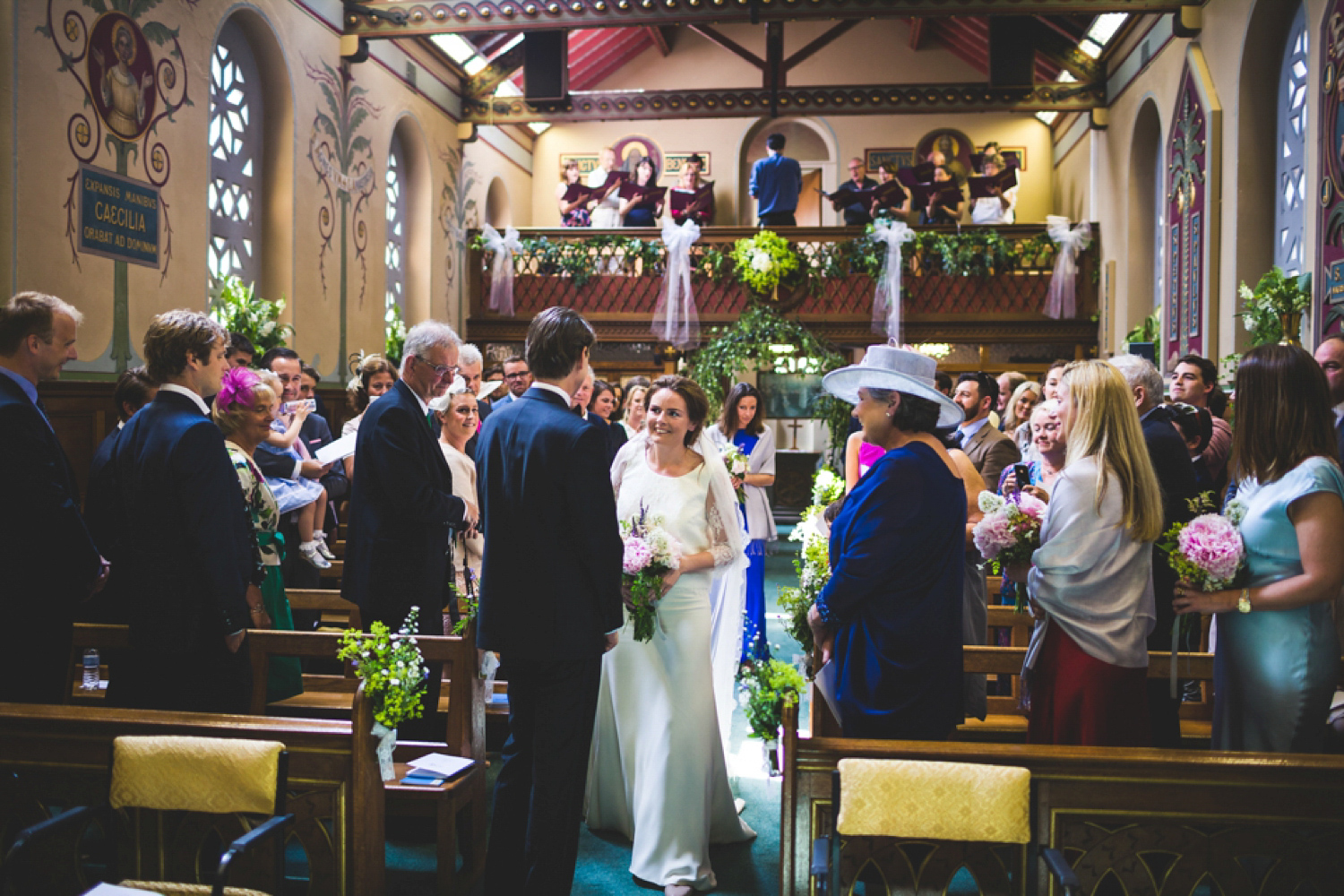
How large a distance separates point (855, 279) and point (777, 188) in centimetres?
169

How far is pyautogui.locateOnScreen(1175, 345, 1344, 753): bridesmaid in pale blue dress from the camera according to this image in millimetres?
2762

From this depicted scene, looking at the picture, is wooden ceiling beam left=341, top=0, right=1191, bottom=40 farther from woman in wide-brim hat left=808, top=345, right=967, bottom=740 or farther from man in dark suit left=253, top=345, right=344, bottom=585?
woman in wide-brim hat left=808, top=345, right=967, bottom=740

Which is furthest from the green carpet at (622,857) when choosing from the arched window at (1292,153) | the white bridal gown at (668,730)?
the arched window at (1292,153)

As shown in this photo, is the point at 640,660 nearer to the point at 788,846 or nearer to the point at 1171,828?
the point at 788,846

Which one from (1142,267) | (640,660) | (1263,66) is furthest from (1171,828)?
(1142,267)

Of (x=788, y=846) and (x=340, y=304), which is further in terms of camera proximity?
(x=340, y=304)

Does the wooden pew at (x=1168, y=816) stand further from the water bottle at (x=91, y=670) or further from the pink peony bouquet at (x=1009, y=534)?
the water bottle at (x=91, y=670)

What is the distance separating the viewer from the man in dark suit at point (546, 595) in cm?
273

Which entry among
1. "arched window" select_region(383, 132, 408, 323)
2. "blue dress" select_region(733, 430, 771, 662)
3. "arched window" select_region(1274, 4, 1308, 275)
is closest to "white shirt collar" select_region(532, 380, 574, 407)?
"blue dress" select_region(733, 430, 771, 662)

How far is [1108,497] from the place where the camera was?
9.23 feet

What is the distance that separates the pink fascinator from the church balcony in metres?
9.74

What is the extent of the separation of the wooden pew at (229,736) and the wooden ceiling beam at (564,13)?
32.5 ft

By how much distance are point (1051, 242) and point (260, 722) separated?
503 inches

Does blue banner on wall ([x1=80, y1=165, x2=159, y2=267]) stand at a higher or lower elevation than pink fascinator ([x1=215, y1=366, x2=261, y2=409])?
higher
